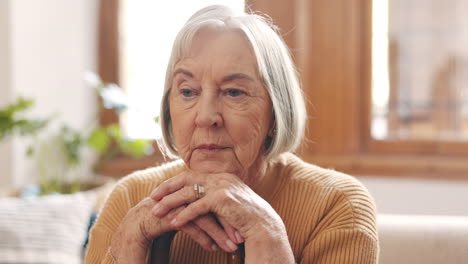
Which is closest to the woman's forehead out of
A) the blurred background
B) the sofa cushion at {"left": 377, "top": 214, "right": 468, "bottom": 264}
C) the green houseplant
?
the sofa cushion at {"left": 377, "top": 214, "right": 468, "bottom": 264}

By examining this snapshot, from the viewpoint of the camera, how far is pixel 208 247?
1230 millimetres

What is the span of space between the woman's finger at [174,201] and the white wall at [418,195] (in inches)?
69.0

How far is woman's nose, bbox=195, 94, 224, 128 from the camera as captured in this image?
1.24 meters

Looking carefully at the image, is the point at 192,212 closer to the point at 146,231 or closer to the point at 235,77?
the point at 146,231

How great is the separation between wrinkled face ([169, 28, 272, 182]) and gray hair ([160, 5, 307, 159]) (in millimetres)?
18

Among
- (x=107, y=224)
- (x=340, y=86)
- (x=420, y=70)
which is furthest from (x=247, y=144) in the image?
(x=420, y=70)

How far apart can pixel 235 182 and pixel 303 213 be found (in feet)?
0.67

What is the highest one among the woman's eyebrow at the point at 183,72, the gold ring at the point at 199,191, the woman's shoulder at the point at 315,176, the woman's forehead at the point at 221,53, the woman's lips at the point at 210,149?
the woman's forehead at the point at 221,53

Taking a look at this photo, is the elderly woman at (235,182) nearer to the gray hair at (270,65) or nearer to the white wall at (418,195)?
the gray hair at (270,65)

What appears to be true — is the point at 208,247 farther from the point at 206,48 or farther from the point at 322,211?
the point at 206,48

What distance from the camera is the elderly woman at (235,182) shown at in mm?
1206

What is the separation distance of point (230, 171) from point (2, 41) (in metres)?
1.91

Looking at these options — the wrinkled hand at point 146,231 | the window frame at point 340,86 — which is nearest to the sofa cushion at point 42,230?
the wrinkled hand at point 146,231

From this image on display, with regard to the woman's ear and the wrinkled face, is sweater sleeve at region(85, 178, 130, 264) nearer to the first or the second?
the wrinkled face
